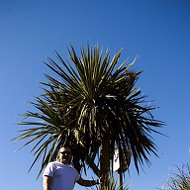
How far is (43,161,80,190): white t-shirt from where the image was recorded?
141 inches

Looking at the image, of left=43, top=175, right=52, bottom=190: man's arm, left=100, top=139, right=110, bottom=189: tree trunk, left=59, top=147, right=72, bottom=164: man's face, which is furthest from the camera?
left=100, top=139, right=110, bottom=189: tree trunk

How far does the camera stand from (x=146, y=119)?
822 centimetres

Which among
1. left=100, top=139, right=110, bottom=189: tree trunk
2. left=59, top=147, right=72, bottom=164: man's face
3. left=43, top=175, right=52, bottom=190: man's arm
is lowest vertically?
left=43, top=175, right=52, bottom=190: man's arm

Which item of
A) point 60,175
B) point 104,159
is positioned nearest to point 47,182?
point 60,175

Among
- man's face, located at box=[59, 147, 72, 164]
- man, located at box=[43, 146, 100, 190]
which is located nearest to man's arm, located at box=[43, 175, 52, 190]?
man, located at box=[43, 146, 100, 190]

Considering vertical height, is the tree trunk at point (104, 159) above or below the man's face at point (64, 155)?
above

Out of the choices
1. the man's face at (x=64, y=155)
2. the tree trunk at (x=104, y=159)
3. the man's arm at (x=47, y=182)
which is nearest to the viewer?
the man's arm at (x=47, y=182)

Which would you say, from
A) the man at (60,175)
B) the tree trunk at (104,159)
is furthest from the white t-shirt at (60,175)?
the tree trunk at (104,159)

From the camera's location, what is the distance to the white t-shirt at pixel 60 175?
358cm

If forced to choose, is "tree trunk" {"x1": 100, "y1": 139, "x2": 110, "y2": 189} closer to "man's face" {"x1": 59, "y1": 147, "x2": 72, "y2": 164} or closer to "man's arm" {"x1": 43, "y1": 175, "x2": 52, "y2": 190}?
"man's face" {"x1": 59, "y1": 147, "x2": 72, "y2": 164}

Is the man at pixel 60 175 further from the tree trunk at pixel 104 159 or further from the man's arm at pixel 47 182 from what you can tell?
the tree trunk at pixel 104 159

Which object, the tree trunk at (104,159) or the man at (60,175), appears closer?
the man at (60,175)

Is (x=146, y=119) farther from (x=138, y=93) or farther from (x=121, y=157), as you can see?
(x=121, y=157)

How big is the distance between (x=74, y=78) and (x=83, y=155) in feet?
6.36
